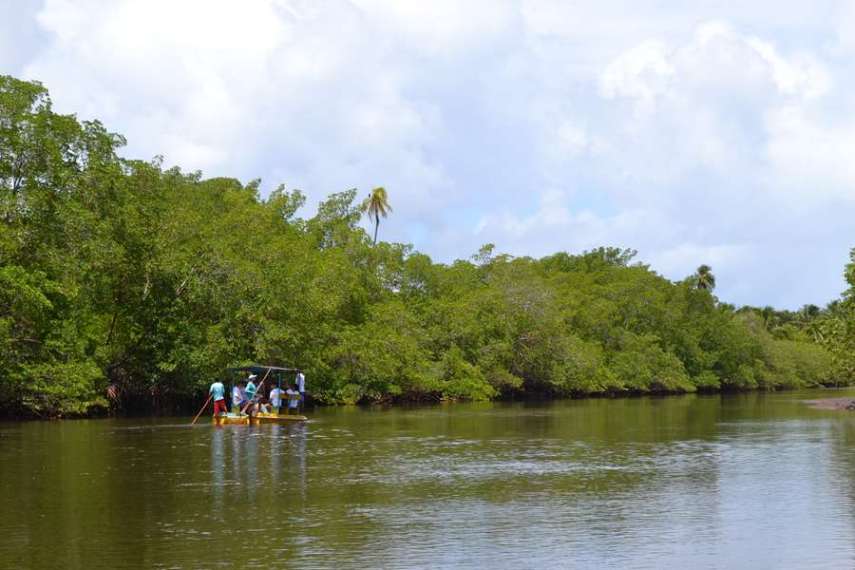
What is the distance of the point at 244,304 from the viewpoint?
51.2 m

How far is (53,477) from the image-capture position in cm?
2272

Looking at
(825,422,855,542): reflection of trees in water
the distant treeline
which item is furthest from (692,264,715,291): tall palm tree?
(825,422,855,542): reflection of trees in water

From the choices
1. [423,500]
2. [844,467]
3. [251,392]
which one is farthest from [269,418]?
[844,467]

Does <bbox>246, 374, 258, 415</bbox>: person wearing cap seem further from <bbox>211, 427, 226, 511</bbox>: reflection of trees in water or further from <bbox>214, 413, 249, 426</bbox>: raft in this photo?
<bbox>211, 427, 226, 511</bbox>: reflection of trees in water

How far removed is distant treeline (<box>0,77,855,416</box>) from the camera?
4216 centimetres

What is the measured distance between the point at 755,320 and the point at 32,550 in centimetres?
13017

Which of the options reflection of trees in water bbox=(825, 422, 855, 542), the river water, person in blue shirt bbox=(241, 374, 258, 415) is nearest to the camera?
the river water

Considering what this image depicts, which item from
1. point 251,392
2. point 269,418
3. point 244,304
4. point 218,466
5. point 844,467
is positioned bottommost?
point 844,467

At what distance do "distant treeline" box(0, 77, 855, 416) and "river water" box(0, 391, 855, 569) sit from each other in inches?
337

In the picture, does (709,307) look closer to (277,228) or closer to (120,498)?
(277,228)

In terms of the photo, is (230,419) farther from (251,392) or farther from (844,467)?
(844,467)

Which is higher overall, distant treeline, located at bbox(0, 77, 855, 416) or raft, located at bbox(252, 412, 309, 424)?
distant treeline, located at bbox(0, 77, 855, 416)

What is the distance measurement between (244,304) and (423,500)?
33139mm

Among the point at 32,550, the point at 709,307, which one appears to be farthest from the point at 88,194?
the point at 709,307
